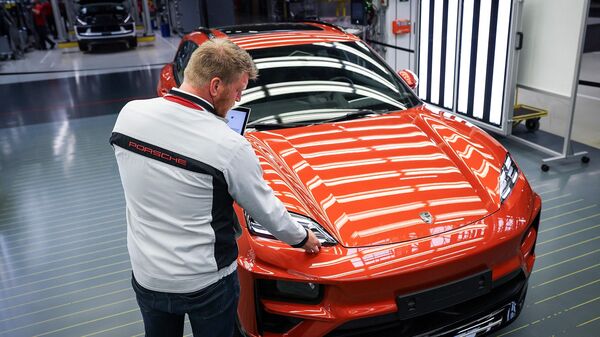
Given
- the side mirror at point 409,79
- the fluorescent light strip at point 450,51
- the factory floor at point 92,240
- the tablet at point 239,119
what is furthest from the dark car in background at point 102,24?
the tablet at point 239,119

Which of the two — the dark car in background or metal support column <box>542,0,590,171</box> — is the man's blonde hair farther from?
the dark car in background

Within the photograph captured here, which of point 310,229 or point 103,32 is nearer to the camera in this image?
point 310,229

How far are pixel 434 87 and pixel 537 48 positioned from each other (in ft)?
5.11

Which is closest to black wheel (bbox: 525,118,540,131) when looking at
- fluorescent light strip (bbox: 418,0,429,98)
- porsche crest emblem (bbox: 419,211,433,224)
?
fluorescent light strip (bbox: 418,0,429,98)

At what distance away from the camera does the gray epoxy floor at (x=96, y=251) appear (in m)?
2.58

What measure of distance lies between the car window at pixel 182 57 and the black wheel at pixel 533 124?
3917mm

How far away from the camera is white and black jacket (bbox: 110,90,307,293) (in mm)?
1287

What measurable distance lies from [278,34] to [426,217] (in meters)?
1.96

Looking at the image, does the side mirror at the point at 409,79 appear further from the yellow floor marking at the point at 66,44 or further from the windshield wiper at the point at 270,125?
the yellow floor marking at the point at 66,44

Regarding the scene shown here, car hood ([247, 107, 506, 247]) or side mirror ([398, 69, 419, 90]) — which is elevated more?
side mirror ([398, 69, 419, 90])

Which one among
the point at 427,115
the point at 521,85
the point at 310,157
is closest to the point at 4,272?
the point at 310,157

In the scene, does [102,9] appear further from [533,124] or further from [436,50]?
[533,124]

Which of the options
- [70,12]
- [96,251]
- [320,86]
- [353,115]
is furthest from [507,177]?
[70,12]

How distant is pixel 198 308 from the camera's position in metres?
1.45
